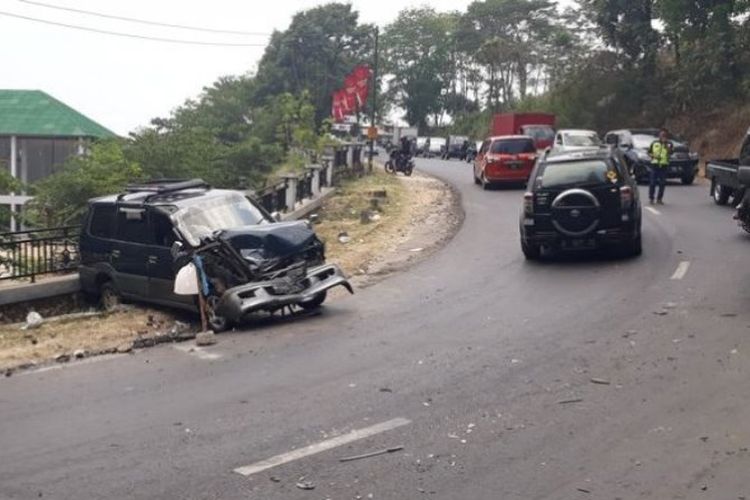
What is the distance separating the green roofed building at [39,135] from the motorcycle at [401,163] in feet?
45.7

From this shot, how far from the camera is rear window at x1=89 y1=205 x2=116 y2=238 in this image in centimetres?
1438

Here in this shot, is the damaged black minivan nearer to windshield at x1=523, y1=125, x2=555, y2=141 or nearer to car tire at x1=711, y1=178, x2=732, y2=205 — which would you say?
car tire at x1=711, y1=178, x2=732, y2=205

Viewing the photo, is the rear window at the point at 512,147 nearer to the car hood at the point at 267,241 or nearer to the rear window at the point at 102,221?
the rear window at the point at 102,221

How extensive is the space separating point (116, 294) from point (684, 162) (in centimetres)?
2169

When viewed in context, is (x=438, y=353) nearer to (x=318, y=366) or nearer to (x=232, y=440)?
(x=318, y=366)

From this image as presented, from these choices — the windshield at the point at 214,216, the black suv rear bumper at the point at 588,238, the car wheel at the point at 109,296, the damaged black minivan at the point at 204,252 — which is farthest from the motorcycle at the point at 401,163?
the windshield at the point at 214,216

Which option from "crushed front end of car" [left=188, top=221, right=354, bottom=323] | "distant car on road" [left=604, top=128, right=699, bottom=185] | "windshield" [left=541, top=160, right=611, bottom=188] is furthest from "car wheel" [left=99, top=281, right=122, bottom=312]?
"distant car on road" [left=604, top=128, right=699, bottom=185]

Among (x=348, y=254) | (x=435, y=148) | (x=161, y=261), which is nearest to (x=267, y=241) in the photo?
(x=161, y=261)

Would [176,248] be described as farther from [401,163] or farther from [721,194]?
[401,163]

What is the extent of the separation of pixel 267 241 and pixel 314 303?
111 cm

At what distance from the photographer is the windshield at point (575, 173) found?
15906 millimetres

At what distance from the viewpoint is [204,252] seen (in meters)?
12.4

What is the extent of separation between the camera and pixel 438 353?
1012 centimetres

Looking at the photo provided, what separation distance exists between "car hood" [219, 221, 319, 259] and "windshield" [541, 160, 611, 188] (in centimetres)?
500
